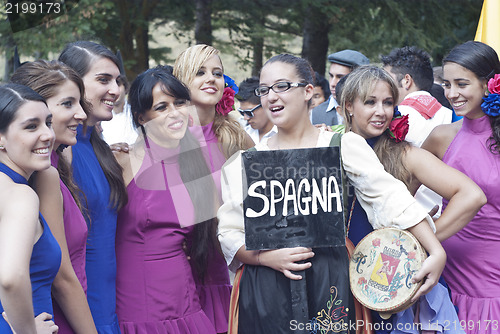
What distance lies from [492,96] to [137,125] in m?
2.13

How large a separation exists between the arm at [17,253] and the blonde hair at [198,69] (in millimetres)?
1823

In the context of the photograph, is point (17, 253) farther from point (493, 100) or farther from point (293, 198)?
point (493, 100)

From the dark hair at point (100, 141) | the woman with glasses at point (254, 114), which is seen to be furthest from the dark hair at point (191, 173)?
the woman with glasses at point (254, 114)

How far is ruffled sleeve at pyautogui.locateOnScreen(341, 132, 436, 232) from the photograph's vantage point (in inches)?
119

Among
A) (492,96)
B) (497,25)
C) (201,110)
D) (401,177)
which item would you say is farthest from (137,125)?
(497,25)

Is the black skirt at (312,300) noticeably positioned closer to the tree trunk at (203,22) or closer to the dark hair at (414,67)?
the dark hair at (414,67)

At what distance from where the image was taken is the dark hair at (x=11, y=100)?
2.51 meters

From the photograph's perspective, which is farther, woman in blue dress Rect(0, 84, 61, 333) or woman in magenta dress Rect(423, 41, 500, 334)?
woman in magenta dress Rect(423, 41, 500, 334)

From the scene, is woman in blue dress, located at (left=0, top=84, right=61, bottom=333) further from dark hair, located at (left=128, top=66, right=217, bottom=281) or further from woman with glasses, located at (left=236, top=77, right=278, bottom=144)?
woman with glasses, located at (left=236, top=77, right=278, bottom=144)

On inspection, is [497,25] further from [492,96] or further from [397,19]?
[397,19]

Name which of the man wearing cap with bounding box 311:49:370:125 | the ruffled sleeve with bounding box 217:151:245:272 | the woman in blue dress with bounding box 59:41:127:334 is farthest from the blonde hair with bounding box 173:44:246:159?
the man wearing cap with bounding box 311:49:370:125

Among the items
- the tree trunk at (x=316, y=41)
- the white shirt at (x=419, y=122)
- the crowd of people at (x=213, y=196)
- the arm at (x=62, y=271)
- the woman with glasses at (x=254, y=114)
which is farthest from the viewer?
the tree trunk at (x=316, y=41)

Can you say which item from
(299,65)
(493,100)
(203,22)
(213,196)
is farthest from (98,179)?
(203,22)

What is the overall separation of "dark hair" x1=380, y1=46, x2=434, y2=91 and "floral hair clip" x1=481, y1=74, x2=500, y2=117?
2.06 metres
